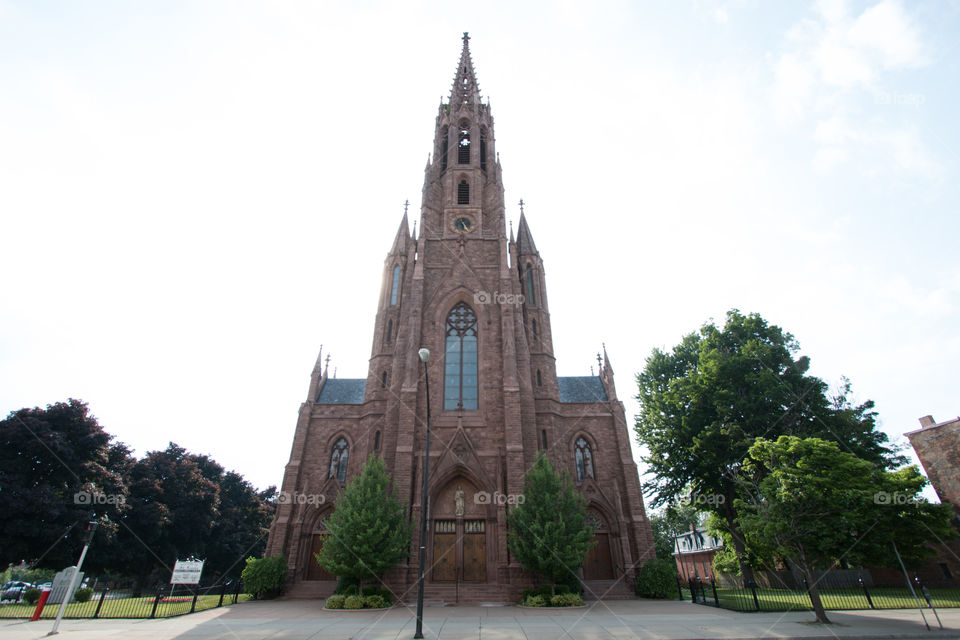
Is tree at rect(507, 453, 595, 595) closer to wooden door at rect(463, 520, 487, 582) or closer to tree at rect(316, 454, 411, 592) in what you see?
wooden door at rect(463, 520, 487, 582)

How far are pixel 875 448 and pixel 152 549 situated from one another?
4277 cm

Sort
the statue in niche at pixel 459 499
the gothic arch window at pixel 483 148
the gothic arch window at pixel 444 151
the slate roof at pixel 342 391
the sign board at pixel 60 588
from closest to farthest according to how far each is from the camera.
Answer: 1. the sign board at pixel 60 588
2. the statue in niche at pixel 459 499
3. the slate roof at pixel 342 391
4. the gothic arch window at pixel 483 148
5. the gothic arch window at pixel 444 151

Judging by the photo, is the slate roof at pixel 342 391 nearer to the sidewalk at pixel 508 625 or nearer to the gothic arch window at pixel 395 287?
the gothic arch window at pixel 395 287

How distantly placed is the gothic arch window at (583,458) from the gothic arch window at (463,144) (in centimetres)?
2442

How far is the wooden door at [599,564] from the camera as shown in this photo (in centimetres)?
2323

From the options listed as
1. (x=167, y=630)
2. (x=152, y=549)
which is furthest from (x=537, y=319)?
(x=152, y=549)

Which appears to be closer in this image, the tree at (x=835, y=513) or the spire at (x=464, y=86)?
the tree at (x=835, y=513)

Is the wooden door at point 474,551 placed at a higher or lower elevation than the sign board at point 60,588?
higher

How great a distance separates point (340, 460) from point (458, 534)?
28.8 ft

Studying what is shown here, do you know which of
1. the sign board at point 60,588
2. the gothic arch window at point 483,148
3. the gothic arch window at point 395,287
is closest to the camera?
the sign board at point 60,588

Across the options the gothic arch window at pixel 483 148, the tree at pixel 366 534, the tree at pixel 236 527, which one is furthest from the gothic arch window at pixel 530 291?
the tree at pixel 236 527

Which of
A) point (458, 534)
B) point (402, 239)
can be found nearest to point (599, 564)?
point (458, 534)

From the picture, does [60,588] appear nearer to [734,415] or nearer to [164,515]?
[164,515]

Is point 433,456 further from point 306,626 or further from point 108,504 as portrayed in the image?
point 108,504
